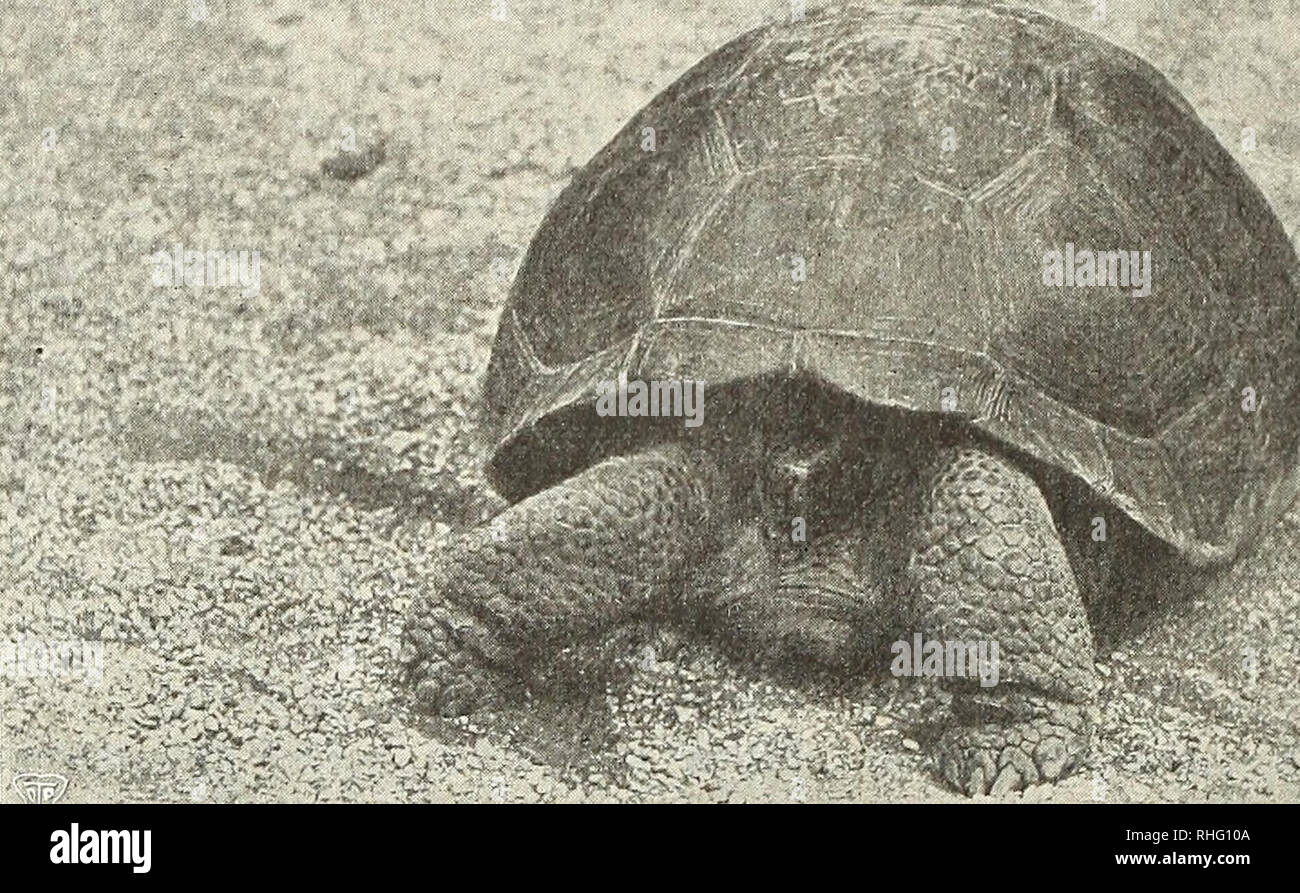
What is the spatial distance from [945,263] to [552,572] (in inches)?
21.3

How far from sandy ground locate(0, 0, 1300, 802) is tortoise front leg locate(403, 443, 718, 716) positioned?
56 mm

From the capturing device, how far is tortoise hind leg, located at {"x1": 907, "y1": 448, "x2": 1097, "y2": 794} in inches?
89.9

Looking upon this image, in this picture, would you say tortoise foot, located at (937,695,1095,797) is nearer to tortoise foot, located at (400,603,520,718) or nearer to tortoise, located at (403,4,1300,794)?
tortoise, located at (403,4,1300,794)

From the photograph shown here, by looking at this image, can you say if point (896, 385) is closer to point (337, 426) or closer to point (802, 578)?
point (802, 578)

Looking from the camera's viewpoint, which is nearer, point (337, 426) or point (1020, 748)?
point (1020, 748)

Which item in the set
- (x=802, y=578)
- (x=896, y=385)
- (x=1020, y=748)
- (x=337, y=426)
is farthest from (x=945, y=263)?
(x=337, y=426)

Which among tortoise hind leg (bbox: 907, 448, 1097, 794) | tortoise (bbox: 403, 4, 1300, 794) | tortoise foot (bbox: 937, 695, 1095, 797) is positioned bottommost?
tortoise foot (bbox: 937, 695, 1095, 797)

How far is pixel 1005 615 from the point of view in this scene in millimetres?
2285

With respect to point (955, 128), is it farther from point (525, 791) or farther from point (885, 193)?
point (525, 791)

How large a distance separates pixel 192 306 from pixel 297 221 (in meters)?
0.19

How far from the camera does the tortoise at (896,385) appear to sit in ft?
7.56

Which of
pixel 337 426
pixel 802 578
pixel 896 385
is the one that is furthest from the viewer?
pixel 337 426

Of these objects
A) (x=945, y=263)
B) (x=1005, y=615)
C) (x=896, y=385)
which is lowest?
(x=1005, y=615)

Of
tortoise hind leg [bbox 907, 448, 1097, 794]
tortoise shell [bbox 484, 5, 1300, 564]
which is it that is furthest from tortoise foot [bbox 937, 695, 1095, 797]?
tortoise shell [bbox 484, 5, 1300, 564]
